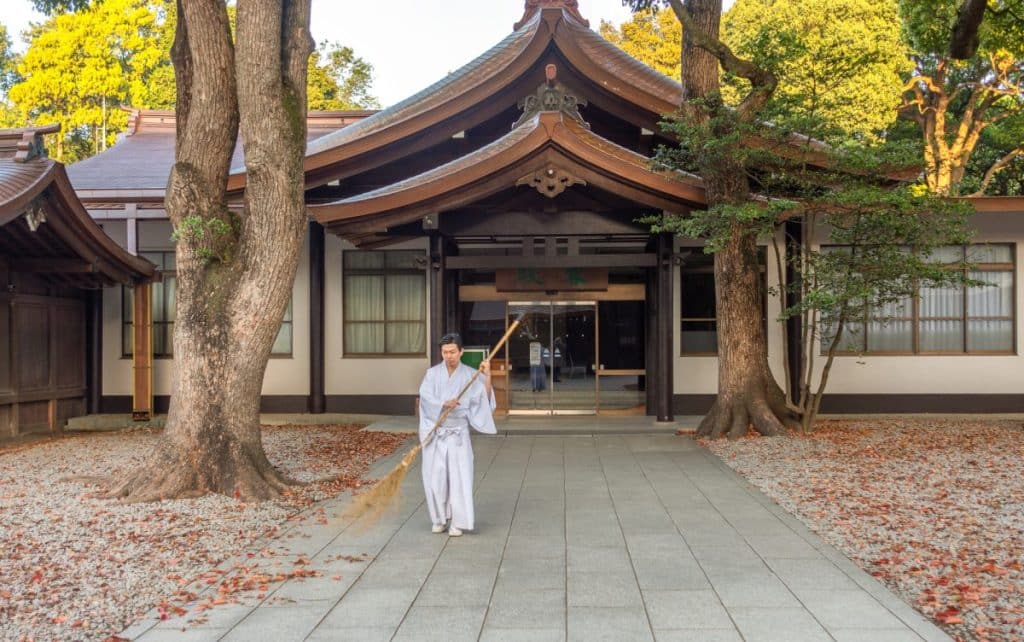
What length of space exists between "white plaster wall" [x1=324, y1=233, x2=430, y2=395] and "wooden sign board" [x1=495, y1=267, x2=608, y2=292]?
1.74m

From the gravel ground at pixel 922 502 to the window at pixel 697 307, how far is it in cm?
256

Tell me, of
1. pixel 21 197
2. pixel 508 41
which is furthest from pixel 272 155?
pixel 508 41

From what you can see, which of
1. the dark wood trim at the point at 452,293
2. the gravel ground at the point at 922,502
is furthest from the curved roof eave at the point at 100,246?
the gravel ground at the point at 922,502

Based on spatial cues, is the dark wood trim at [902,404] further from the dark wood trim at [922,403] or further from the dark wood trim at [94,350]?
the dark wood trim at [94,350]

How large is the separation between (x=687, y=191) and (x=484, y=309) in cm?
448

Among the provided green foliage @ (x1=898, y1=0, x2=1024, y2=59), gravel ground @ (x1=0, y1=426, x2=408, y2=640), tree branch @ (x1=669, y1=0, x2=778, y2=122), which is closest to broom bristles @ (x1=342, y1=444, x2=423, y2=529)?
gravel ground @ (x1=0, y1=426, x2=408, y2=640)

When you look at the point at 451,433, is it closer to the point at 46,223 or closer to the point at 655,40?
the point at 46,223

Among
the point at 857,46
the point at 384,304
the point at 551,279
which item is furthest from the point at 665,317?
the point at 857,46

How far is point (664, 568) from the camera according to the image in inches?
240

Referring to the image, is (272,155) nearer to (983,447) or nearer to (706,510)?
(706,510)

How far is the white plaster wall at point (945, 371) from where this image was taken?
1563 centimetres

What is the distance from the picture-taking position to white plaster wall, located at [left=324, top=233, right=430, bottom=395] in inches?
634

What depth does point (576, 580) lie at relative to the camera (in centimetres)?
579

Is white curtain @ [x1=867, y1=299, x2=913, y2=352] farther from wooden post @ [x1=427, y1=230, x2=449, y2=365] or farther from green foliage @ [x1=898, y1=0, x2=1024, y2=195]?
green foliage @ [x1=898, y1=0, x2=1024, y2=195]
